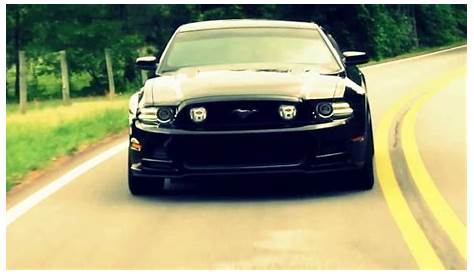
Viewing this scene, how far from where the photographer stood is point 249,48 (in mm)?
9016

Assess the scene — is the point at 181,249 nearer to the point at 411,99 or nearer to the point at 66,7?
the point at 411,99

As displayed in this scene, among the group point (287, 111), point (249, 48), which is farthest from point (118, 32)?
point (287, 111)

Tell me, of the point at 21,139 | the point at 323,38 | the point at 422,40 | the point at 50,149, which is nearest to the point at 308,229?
the point at 323,38

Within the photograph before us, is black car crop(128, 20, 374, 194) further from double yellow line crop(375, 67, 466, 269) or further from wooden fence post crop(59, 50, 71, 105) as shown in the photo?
wooden fence post crop(59, 50, 71, 105)

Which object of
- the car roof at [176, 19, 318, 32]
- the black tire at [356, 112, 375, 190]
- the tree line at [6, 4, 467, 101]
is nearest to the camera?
the black tire at [356, 112, 375, 190]

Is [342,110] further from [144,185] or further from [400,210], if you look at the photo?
[144,185]

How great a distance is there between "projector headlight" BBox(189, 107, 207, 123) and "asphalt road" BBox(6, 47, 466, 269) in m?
0.65

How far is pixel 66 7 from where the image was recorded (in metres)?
37.9

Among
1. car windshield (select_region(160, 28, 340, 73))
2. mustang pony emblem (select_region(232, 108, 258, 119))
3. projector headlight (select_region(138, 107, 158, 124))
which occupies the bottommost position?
projector headlight (select_region(138, 107, 158, 124))

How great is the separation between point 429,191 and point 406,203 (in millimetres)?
512

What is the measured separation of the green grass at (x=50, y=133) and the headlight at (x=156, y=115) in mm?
1645

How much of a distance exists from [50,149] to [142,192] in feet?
10.6

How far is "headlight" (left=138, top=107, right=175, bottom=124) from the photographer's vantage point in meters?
7.66

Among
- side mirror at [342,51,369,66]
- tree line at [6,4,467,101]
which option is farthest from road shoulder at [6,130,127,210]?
tree line at [6,4,467,101]
